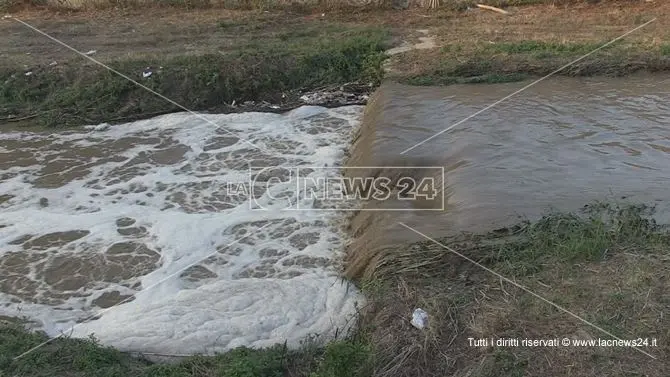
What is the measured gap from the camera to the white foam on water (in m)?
4.31

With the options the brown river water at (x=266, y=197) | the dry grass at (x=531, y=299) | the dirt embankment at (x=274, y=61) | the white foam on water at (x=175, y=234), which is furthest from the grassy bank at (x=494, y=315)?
the dirt embankment at (x=274, y=61)

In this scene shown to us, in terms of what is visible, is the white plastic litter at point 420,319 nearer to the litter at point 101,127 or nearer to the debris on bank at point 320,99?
the debris on bank at point 320,99

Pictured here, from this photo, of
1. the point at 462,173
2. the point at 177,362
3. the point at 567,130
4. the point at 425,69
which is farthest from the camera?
the point at 425,69

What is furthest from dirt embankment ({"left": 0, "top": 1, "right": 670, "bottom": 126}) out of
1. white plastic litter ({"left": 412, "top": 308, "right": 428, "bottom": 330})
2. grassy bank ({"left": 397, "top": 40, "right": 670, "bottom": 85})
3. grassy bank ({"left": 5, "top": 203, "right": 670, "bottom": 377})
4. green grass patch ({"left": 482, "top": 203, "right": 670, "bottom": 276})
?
white plastic litter ({"left": 412, "top": 308, "right": 428, "bottom": 330})

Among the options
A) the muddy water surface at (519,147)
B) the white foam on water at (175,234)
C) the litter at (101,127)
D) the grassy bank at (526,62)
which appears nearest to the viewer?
the white foam on water at (175,234)

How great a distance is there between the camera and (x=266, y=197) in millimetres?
6246

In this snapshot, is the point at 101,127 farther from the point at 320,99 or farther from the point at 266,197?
the point at 266,197

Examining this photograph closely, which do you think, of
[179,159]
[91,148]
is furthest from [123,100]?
[179,159]

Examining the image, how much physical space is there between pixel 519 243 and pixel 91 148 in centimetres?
570

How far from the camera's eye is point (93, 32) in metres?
10.9

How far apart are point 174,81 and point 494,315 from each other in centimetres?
658

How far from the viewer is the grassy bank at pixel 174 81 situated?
337 inches

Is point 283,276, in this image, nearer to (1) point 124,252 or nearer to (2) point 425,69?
(1) point 124,252

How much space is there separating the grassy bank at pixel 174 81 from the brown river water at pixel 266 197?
0.51 metres
